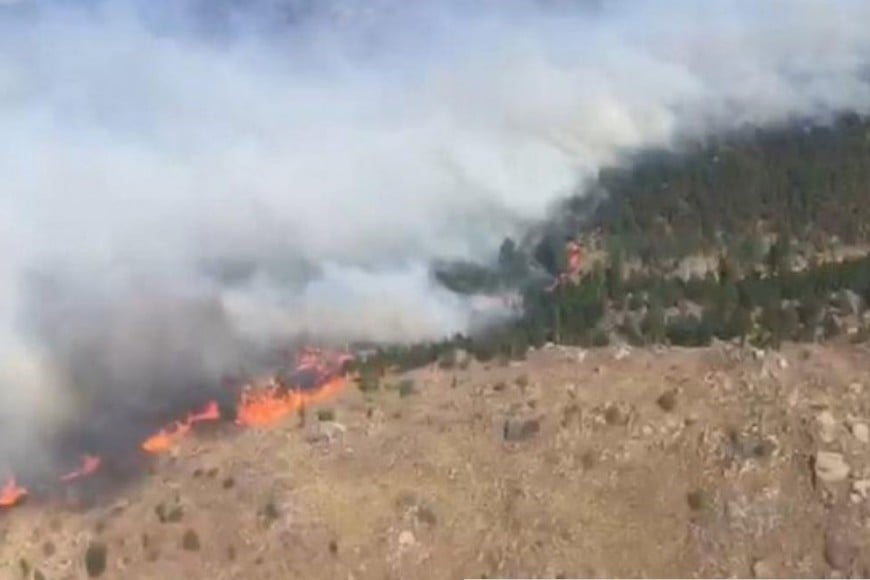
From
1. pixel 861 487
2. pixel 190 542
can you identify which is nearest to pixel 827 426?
pixel 861 487

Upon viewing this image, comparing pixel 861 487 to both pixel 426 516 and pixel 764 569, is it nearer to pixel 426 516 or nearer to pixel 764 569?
pixel 764 569

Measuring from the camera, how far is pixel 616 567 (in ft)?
196

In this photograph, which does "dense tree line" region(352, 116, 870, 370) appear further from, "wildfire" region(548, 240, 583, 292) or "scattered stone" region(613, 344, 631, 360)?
"scattered stone" region(613, 344, 631, 360)

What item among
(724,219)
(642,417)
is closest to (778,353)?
(642,417)

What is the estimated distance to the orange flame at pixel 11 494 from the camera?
74481 mm

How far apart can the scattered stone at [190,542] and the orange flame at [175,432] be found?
36.3 feet

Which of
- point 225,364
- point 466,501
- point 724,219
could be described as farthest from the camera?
point 724,219

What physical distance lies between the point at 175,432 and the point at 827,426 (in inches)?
1402

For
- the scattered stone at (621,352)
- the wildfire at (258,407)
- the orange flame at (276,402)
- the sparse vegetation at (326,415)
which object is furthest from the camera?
the wildfire at (258,407)

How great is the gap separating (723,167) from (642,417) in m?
66.3

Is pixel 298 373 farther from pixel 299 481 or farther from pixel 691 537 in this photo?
pixel 691 537

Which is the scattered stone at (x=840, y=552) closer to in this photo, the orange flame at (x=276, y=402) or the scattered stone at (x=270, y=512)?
the scattered stone at (x=270, y=512)

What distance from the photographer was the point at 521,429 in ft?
218

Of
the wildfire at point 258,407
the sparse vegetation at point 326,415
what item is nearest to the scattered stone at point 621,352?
the sparse vegetation at point 326,415
